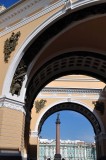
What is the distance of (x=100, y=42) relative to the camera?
1310cm

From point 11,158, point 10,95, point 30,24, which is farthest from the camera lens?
point 30,24

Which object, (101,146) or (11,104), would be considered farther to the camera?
(101,146)

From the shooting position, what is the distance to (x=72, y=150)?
65.2 m

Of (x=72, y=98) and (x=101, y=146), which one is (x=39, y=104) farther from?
(x=101, y=146)

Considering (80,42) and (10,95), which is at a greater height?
(80,42)

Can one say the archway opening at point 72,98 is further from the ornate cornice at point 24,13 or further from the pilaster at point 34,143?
the ornate cornice at point 24,13

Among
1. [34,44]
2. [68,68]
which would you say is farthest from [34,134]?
[34,44]

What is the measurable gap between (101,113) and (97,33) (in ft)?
44.9

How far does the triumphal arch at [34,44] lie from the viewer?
10883 mm

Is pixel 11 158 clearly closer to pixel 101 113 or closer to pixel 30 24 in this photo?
pixel 30 24

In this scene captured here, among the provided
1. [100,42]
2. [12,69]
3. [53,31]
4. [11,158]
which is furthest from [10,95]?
[100,42]

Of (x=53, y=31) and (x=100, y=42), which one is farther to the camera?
(x=100, y=42)

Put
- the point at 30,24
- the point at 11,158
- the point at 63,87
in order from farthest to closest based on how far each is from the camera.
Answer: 1. the point at 63,87
2. the point at 30,24
3. the point at 11,158

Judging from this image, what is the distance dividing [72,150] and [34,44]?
56735mm
